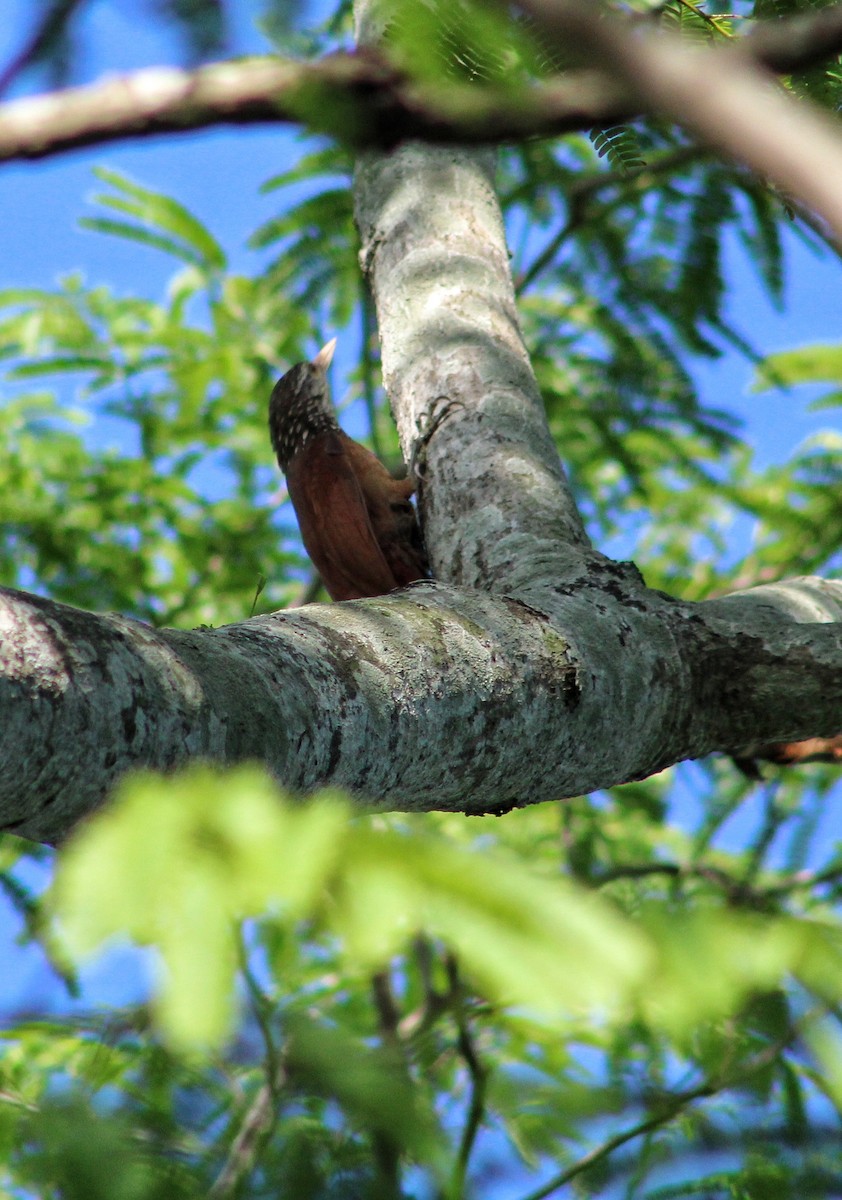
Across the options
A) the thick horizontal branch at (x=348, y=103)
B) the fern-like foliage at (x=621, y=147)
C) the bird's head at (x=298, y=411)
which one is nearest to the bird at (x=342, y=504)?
the bird's head at (x=298, y=411)

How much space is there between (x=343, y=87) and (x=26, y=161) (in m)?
0.25

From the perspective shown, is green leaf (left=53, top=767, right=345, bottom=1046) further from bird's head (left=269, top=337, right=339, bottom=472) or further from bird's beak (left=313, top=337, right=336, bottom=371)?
bird's beak (left=313, top=337, right=336, bottom=371)

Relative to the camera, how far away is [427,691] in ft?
5.63

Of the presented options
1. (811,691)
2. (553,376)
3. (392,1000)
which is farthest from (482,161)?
(392,1000)

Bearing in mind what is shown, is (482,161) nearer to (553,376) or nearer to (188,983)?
(553,376)

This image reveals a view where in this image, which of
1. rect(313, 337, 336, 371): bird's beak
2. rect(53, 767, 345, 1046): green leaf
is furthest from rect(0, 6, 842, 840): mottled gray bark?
rect(313, 337, 336, 371): bird's beak

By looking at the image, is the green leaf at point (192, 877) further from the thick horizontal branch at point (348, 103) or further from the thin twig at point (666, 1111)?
the thin twig at point (666, 1111)

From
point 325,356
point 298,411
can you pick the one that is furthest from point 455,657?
point 325,356

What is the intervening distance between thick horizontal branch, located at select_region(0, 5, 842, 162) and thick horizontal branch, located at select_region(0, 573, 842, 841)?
706 millimetres

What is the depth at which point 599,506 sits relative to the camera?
563 cm

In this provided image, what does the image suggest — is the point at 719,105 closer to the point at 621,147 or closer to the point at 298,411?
the point at 621,147

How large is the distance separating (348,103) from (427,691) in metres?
1.06

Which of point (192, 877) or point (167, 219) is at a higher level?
point (167, 219)

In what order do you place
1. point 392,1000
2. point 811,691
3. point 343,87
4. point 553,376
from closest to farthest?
point 343,87 → point 811,691 → point 392,1000 → point 553,376
